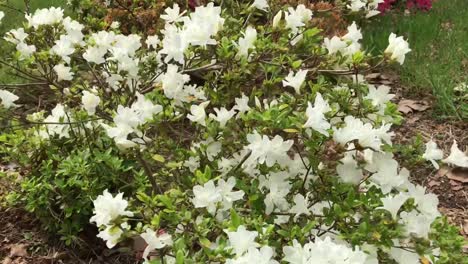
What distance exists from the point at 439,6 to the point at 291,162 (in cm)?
409

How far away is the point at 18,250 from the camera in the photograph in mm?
2707

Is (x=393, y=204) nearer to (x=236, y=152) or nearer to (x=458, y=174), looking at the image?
(x=236, y=152)

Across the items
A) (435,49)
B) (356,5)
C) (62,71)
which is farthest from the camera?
(435,49)

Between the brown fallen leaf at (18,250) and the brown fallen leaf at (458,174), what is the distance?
216 cm

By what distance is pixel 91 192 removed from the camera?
2434mm

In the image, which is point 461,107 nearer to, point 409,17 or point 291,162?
point 409,17

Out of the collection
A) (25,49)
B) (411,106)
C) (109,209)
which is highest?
(25,49)

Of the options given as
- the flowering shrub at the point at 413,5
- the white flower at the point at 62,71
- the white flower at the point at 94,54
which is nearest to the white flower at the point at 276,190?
the white flower at the point at 94,54

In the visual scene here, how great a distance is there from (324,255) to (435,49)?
11.1ft

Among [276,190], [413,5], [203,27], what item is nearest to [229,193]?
[276,190]

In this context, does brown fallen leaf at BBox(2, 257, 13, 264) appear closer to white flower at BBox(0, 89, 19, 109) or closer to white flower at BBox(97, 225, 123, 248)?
white flower at BBox(0, 89, 19, 109)

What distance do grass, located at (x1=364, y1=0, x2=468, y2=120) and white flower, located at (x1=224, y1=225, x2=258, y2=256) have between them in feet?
8.21

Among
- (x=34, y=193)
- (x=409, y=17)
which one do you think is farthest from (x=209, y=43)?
(x=409, y=17)

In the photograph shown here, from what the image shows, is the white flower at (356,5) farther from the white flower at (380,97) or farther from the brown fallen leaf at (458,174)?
the brown fallen leaf at (458,174)
